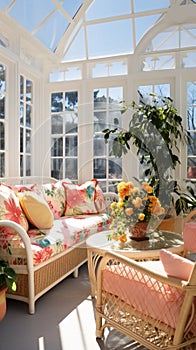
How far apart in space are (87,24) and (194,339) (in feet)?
14.0

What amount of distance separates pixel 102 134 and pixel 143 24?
1601 millimetres

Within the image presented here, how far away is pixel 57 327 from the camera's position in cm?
214

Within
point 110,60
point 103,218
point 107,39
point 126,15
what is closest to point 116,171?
point 103,218

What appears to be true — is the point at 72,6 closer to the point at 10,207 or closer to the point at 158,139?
the point at 158,139

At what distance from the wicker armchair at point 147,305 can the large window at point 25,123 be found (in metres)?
2.56

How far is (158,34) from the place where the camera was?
4.36 m

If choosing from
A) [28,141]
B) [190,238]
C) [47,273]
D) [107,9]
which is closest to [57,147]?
[28,141]

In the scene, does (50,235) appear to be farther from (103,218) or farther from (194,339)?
(194,339)

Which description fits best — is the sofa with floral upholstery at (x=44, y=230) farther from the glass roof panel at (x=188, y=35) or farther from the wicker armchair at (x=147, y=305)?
the glass roof panel at (x=188, y=35)

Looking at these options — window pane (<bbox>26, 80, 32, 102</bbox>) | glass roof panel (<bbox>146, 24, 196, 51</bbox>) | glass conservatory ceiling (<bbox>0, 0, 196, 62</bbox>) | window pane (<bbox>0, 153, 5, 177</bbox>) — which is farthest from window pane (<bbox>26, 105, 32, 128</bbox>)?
glass roof panel (<bbox>146, 24, 196, 51</bbox>)

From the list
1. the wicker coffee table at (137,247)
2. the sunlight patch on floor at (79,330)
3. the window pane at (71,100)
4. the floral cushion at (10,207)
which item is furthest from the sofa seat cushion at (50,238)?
the window pane at (71,100)

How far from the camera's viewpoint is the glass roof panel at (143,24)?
14.2 feet

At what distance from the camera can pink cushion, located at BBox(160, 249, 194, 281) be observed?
153 cm

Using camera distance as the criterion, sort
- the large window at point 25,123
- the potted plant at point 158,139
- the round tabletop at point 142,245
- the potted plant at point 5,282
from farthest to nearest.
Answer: the large window at point 25,123
the potted plant at point 158,139
the round tabletop at point 142,245
the potted plant at point 5,282
